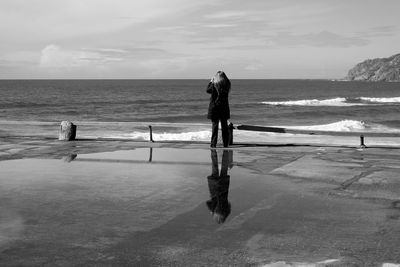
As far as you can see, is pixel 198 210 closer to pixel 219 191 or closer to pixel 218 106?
pixel 219 191

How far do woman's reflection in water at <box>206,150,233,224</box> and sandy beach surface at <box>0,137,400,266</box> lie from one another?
0.05m

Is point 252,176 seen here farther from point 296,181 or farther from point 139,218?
point 139,218

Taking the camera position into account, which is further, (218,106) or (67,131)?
(67,131)

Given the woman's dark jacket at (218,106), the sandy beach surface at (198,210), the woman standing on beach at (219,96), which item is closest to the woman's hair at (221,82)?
the woman standing on beach at (219,96)

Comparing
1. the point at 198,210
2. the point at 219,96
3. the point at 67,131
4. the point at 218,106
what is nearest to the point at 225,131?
the point at 218,106

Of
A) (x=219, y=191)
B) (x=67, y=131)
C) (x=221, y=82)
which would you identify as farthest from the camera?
(x=67, y=131)

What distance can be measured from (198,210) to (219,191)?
52.2 inches

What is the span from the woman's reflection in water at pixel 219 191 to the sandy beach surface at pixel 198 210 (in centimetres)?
5

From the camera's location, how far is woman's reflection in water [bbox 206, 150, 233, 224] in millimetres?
6871

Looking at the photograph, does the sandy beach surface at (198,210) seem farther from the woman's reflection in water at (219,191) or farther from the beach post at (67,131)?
the beach post at (67,131)

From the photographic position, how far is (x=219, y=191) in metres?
8.30

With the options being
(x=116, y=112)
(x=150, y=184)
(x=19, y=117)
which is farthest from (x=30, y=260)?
(x=116, y=112)

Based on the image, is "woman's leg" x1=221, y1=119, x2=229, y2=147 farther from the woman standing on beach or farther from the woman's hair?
the woman's hair

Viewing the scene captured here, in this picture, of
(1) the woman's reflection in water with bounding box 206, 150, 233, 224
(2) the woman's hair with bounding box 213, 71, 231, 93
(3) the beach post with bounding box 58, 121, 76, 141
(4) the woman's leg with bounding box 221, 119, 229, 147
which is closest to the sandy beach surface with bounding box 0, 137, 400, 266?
(1) the woman's reflection in water with bounding box 206, 150, 233, 224
